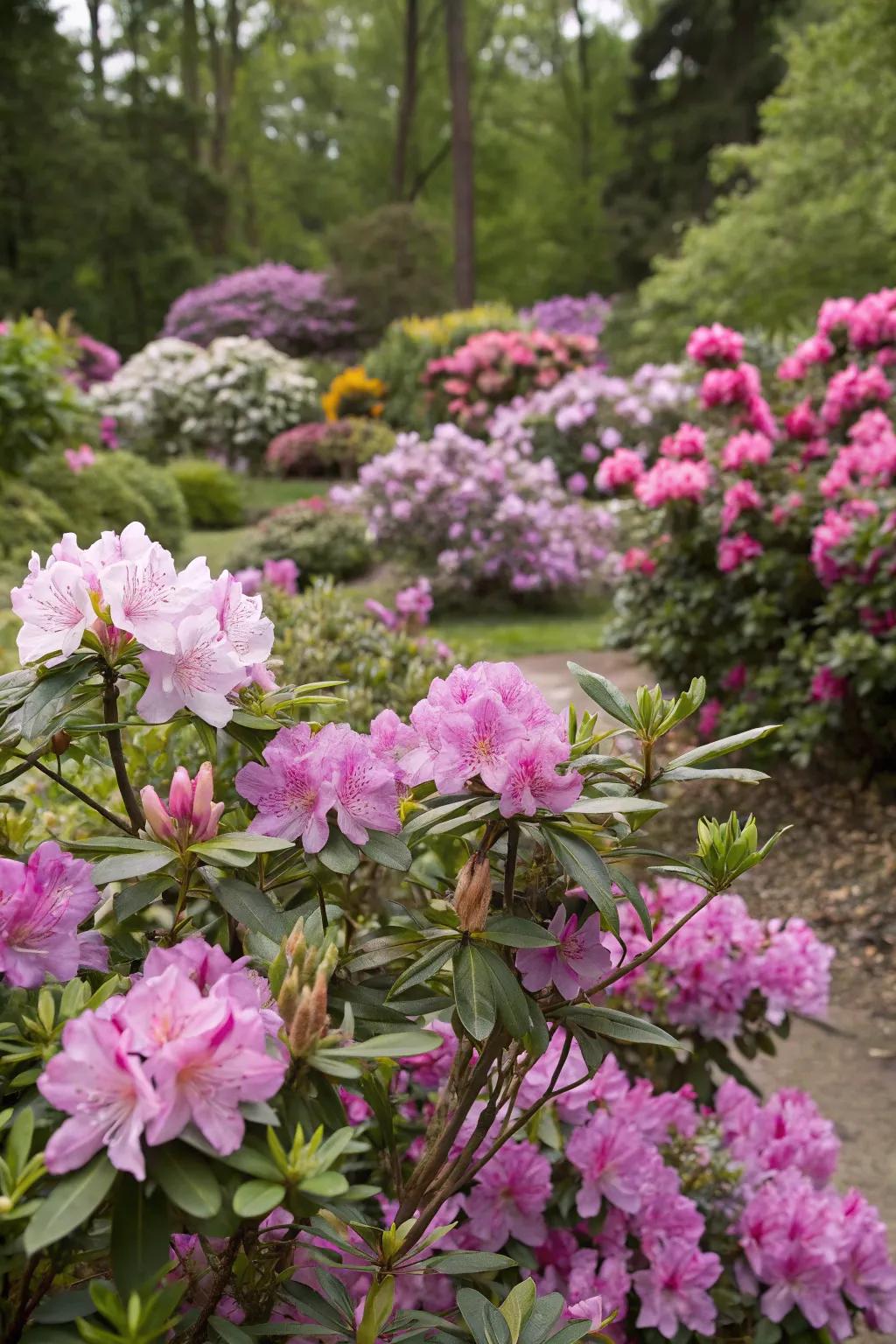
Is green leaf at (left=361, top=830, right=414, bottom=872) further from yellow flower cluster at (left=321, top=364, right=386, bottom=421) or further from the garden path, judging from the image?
yellow flower cluster at (left=321, top=364, right=386, bottom=421)

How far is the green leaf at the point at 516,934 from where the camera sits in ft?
3.14

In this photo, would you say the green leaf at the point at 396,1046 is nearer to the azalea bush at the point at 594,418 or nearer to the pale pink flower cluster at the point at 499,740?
the pale pink flower cluster at the point at 499,740

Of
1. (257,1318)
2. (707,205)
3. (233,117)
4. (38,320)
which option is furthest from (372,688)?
(233,117)

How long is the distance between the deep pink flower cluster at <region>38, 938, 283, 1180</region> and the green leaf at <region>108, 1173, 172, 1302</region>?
0.03m

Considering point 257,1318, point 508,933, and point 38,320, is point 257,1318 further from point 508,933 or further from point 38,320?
point 38,320

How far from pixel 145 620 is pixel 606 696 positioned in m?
0.42

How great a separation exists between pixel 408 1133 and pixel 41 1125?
1083 millimetres

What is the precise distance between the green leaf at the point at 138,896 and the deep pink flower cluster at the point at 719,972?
1.27 meters

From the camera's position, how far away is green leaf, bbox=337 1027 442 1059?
78 centimetres

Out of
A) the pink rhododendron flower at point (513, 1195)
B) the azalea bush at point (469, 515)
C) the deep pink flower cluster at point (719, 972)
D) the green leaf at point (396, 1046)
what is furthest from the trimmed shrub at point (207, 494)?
the green leaf at point (396, 1046)

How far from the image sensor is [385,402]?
1625cm

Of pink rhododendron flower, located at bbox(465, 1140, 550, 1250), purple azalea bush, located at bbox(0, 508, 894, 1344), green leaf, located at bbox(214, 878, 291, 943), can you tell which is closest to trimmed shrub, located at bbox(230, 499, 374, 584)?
pink rhododendron flower, located at bbox(465, 1140, 550, 1250)

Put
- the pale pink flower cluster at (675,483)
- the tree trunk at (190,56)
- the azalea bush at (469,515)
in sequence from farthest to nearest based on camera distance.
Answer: the tree trunk at (190,56)
the azalea bush at (469,515)
the pale pink flower cluster at (675,483)

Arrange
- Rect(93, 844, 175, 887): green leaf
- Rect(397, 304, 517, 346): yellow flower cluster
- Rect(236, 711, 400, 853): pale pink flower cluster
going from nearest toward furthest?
1. Rect(93, 844, 175, 887): green leaf
2. Rect(236, 711, 400, 853): pale pink flower cluster
3. Rect(397, 304, 517, 346): yellow flower cluster
